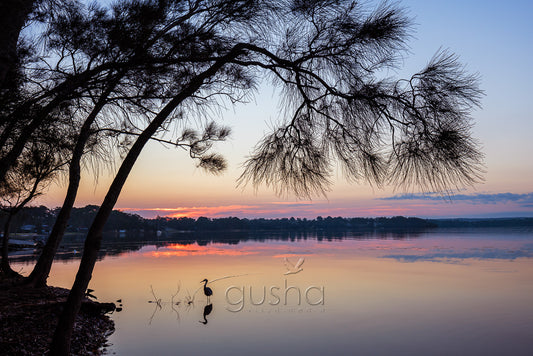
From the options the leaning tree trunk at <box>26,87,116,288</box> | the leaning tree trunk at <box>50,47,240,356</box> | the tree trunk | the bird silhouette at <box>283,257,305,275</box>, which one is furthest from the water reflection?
the tree trunk

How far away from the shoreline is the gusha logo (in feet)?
15.5

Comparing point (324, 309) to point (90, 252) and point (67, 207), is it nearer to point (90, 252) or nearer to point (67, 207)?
point (67, 207)

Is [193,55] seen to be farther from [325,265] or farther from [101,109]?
[325,265]

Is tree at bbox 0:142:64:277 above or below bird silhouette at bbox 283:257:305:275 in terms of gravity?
above

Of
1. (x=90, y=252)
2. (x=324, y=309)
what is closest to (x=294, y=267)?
(x=324, y=309)

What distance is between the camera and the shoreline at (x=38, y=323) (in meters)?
5.00

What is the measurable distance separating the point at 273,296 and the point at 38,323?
9.77m

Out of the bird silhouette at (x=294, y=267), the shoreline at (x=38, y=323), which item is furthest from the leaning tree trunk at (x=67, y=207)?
the bird silhouette at (x=294, y=267)

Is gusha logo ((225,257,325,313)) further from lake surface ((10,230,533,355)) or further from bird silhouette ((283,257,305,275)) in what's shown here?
bird silhouette ((283,257,305,275))

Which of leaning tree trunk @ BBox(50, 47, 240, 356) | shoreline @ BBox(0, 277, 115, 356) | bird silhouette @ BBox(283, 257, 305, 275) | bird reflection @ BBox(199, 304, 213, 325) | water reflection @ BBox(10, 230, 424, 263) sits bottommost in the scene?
bird reflection @ BBox(199, 304, 213, 325)

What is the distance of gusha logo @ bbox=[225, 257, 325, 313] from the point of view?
43.4ft

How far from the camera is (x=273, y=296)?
14719 mm

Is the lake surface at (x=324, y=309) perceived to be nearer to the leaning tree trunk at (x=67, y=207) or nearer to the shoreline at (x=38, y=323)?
the shoreline at (x=38, y=323)

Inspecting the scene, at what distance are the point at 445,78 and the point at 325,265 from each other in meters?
20.1
